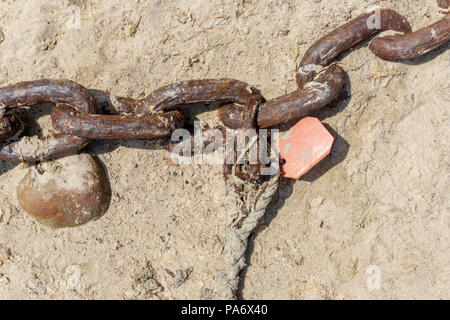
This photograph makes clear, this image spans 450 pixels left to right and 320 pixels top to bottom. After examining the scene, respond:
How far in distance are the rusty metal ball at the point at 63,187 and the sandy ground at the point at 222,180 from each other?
0.25 ft

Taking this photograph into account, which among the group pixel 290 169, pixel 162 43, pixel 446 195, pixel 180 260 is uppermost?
pixel 162 43

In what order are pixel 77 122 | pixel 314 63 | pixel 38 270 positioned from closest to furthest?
pixel 77 122
pixel 314 63
pixel 38 270

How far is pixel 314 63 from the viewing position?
1.87 m

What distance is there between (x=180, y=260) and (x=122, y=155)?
1.83 feet

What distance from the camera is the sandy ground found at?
193cm

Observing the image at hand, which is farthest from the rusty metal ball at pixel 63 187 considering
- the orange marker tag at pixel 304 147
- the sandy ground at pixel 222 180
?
the orange marker tag at pixel 304 147

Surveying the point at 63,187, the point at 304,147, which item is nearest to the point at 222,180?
the point at 304,147

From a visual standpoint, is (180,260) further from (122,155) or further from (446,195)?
(446,195)

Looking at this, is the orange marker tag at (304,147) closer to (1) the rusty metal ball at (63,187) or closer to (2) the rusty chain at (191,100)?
(2) the rusty chain at (191,100)

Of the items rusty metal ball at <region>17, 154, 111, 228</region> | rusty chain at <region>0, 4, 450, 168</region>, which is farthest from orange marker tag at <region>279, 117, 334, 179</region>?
rusty metal ball at <region>17, 154, 111, 228</region>

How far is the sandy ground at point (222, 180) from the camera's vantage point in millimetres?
1929

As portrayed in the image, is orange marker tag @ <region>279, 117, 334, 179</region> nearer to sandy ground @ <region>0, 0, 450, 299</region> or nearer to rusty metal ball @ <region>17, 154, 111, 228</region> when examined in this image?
sandy ground @ <region>0, 0, 450, 299</region>

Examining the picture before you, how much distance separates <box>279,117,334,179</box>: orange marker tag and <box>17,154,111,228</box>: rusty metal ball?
859 mm

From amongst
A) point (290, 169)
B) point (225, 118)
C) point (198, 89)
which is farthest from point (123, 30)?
point (290, 169)
